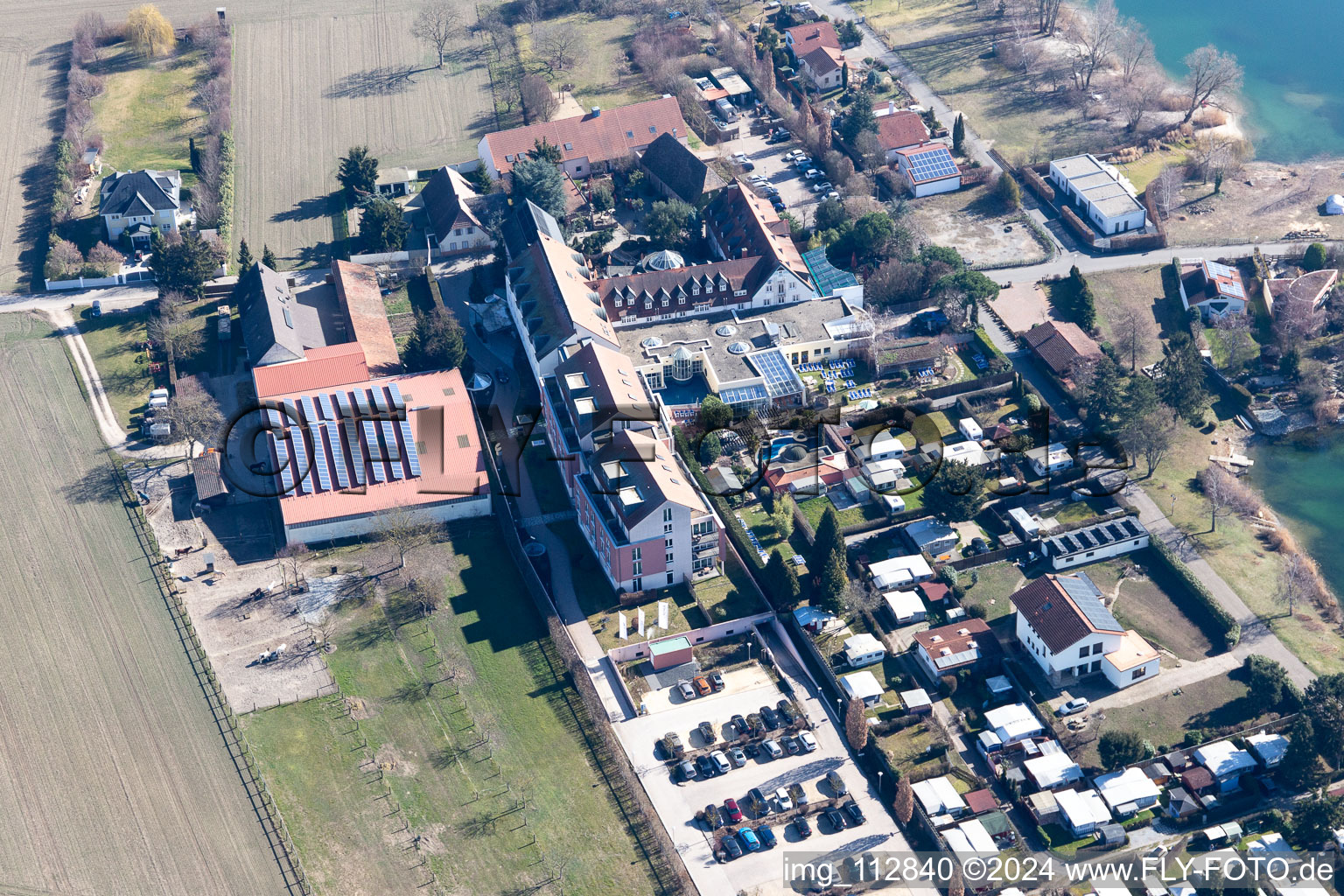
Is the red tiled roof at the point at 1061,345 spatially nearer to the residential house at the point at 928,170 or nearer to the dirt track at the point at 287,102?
the residential house at the point at 928,170

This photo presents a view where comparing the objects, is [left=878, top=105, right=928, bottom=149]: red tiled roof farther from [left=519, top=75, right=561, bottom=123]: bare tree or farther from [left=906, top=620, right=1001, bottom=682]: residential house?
[left=906, top=620, right=1001, bottom=682]: residential house

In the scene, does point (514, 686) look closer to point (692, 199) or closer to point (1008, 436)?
point (1008, 436)

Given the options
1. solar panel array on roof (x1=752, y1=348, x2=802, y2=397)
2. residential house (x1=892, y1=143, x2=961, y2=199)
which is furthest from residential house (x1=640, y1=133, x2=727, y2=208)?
solar panel array on roof (x1=752, y1=348, x2=802, y2=397)

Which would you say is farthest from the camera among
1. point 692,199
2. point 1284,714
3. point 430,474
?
point 692,199

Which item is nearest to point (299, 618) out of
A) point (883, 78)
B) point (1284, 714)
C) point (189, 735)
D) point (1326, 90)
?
point (189, 735)

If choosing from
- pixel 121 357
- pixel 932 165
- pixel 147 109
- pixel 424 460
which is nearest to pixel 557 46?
pixel 147 109

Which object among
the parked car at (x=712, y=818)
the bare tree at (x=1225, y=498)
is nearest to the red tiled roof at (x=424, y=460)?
the parked car at (x=712, y=818)

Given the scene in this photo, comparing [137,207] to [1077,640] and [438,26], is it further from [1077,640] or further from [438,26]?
[1077,640]
